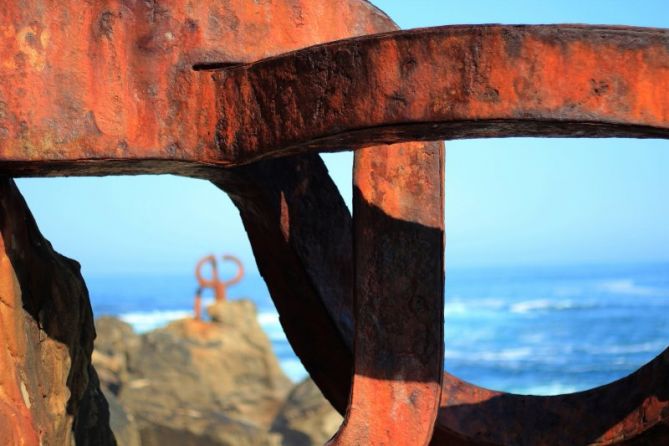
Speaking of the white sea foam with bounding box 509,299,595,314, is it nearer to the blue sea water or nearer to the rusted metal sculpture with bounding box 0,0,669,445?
the blue sea water

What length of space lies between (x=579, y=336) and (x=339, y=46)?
2618 centimetres

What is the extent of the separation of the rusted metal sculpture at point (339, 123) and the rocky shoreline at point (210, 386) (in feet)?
19.1

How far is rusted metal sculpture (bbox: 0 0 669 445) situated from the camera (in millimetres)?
2514

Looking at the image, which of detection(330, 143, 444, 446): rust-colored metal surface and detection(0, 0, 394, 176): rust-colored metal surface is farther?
detection(330, 143, 444, 446): rust-colored metal surface

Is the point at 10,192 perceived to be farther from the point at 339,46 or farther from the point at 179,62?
the point at 339,46

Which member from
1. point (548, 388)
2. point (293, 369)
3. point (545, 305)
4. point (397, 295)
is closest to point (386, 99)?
point (397, 295)

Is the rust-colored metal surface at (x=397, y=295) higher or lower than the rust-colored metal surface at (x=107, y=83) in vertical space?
lower

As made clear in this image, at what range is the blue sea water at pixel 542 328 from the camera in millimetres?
24062

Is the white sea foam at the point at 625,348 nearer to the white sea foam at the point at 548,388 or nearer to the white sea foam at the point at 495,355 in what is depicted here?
the white sea foam at the point at 495,355

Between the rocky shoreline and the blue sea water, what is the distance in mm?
8012

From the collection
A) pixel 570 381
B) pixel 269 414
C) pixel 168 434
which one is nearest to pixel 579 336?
pixel 570 381

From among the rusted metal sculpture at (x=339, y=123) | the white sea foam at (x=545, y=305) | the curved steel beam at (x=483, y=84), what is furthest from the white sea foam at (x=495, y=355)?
the curved steel beam at (x=483, y=84)

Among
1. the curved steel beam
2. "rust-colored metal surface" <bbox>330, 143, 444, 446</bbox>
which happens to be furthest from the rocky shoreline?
the curved steel beam

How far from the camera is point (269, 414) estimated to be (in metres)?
13.5
